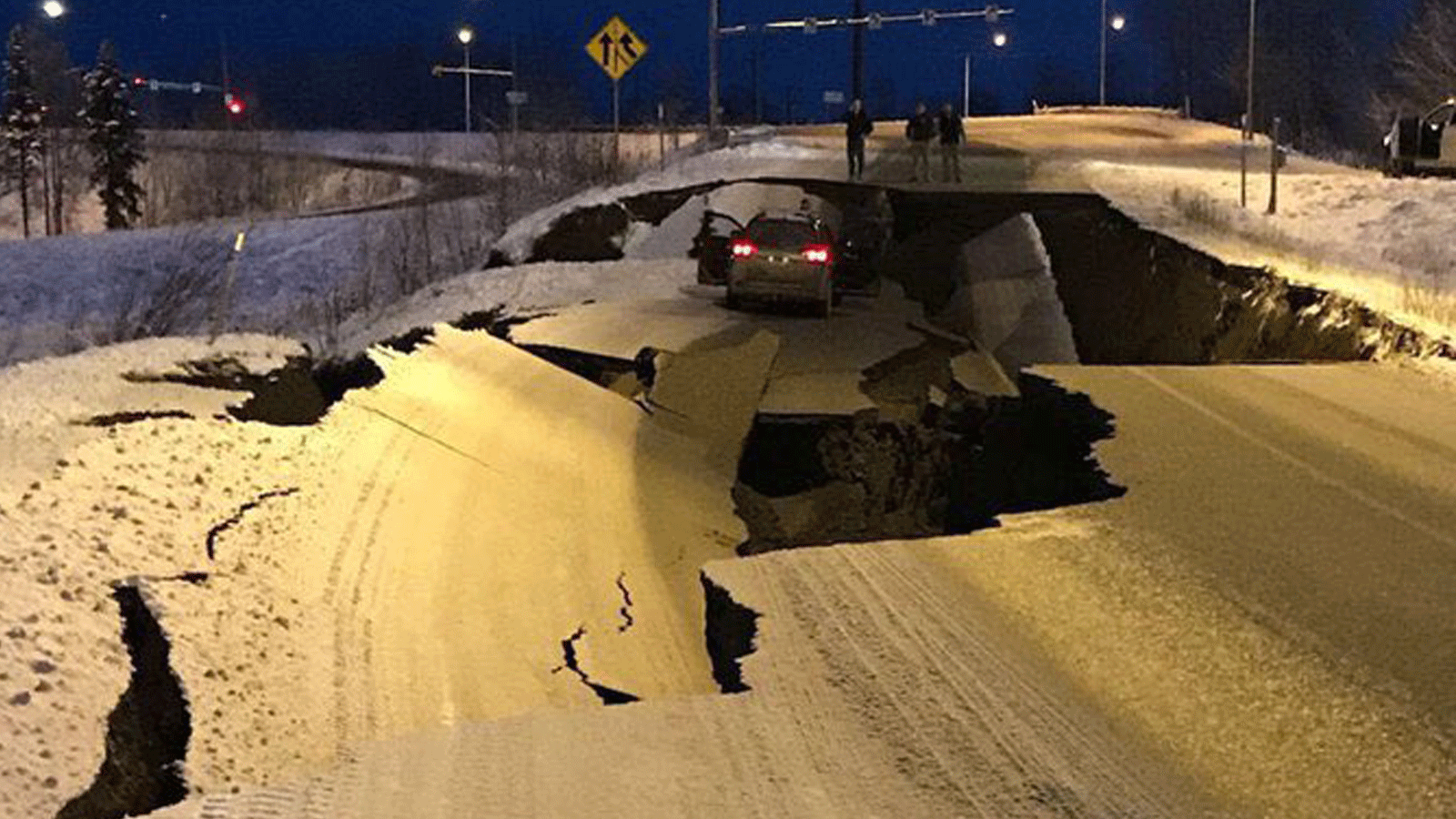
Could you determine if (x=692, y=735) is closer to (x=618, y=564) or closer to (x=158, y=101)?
(x=618, y=564)

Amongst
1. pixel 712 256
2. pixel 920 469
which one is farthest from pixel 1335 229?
pixel 920 469

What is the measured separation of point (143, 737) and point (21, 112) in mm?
92125

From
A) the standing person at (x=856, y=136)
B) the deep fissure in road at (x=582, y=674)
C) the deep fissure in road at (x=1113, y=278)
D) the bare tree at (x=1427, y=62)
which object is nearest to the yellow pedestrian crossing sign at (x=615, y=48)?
the deep fissure in road at (x=1113, y=278)

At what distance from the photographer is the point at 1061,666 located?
6.16 metres

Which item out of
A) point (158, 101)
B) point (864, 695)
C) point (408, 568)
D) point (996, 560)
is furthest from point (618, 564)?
point (158, 101)

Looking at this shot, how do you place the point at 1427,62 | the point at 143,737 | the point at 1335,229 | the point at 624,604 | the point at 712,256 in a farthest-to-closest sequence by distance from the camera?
the point at 1427,62, the point at 1335,229, the point at 712,256, the point at 624,604, the point at 143,737

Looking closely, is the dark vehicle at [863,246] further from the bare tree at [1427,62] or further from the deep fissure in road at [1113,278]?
the bare tree at [1427,62]

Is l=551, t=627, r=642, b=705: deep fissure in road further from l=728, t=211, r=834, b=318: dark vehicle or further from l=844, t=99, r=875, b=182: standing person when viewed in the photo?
l=844, t=99, r=875, b=182: standing person

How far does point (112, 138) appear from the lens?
83938 millimetres

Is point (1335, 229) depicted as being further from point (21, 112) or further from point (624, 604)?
point (21, 112)

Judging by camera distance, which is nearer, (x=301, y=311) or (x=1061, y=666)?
(x=1061, y=666)

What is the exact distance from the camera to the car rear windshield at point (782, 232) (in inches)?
884

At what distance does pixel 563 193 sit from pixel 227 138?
64757mm

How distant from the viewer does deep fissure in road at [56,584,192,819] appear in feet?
17.8
